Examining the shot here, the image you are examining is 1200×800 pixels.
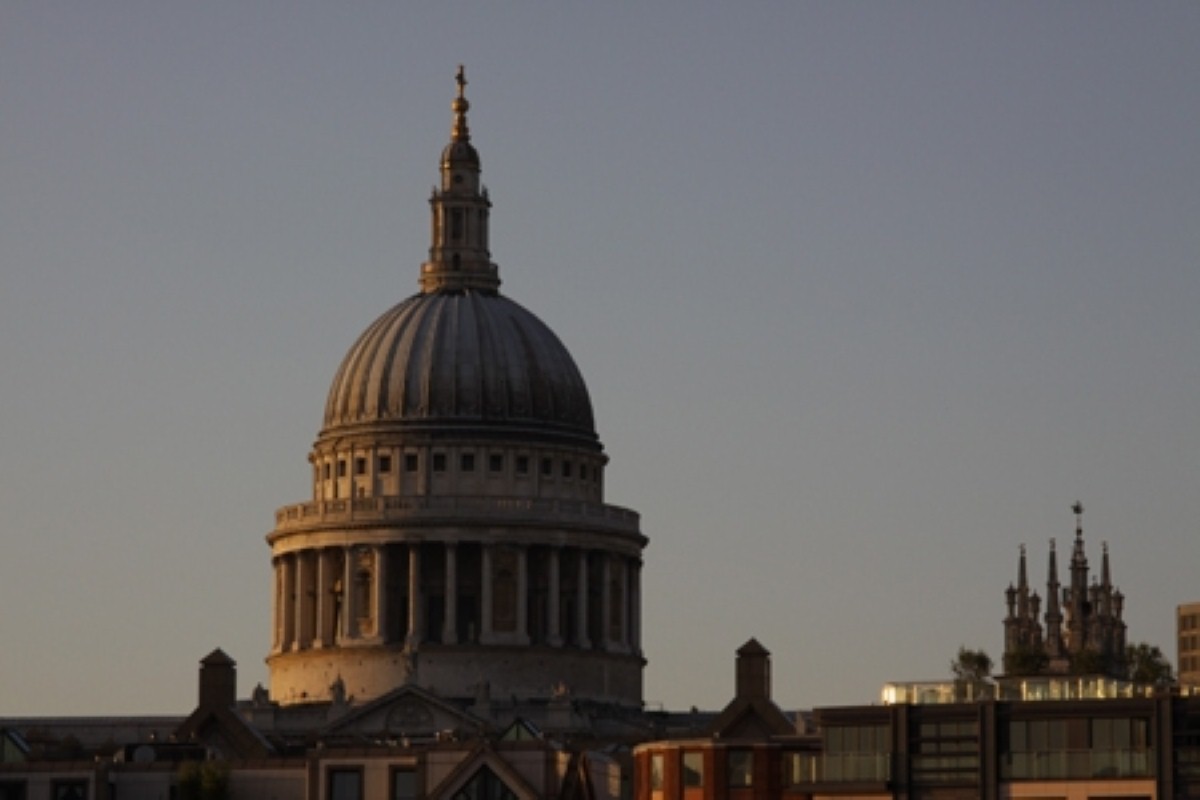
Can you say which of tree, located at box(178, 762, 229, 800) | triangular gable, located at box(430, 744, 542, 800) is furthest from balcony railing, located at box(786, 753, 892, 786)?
tree, located at box(178, 762, 229, 800)

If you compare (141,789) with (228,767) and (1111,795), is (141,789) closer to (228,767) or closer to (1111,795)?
(228,767)

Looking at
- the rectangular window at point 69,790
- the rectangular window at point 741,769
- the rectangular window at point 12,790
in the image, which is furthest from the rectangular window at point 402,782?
the rectangular window at point 741,769

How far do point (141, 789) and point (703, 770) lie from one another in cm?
4468

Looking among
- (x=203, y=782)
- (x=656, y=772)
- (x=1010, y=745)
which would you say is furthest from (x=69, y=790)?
(x=1010, y=745)

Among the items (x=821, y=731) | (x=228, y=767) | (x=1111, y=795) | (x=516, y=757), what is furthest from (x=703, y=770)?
(x=228, y=767)

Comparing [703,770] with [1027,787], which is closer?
[1027,787]

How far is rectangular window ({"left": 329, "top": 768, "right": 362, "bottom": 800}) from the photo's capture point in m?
172

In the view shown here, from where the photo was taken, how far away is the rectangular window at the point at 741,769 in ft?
447

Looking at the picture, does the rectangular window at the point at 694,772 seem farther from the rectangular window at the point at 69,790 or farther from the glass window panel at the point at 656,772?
the rectangular window at the point at 69,790

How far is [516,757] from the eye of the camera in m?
169

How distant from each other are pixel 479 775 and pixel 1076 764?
42.2 metres

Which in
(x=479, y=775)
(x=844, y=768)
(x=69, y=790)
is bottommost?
(x=844, y=768)

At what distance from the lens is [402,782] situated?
17188cm

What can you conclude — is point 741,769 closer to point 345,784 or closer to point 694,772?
point 694,772
